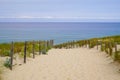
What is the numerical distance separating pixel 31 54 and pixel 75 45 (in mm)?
17305

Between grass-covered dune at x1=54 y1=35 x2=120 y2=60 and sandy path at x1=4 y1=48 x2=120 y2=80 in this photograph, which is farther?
grass-covered dune at x1=54 y1=35 x2=120 y2=60

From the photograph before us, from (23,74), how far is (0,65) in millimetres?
2484

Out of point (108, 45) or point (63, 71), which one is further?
point (108, 45)

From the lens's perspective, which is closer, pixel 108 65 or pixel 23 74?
pixel 23 74

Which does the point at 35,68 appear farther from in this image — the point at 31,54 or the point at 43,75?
the point at 31,54

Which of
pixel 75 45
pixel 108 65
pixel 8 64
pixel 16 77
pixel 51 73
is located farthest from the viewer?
pixel 75 45

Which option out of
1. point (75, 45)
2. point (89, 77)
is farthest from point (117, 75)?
point (75, 45)

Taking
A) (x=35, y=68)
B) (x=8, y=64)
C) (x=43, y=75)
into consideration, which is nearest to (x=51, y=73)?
(x=43, y=75)

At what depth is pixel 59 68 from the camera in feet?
57.8

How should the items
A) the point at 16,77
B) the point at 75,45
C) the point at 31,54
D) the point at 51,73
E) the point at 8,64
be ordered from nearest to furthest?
the point at 16,77
the point at 51,73
the point at 8,64
the point at 31,54
the point at 75,45

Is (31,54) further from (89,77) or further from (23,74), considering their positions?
(89,77)

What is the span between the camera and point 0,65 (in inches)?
692

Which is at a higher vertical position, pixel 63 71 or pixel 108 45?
pixel 108 45

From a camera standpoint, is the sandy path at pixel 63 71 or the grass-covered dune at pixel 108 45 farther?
the grass-covered dune at pixel 108 45
